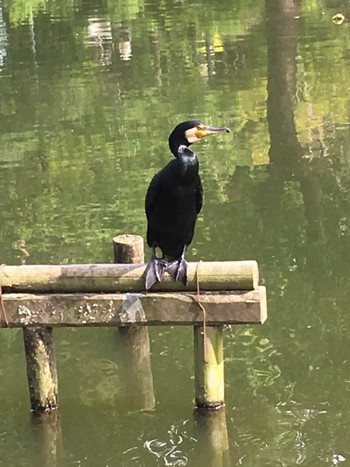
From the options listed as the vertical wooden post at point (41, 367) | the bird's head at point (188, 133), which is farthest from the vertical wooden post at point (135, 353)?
the bird's head at point (188, 133)

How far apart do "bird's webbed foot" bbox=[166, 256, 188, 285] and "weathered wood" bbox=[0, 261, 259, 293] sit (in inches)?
1.2

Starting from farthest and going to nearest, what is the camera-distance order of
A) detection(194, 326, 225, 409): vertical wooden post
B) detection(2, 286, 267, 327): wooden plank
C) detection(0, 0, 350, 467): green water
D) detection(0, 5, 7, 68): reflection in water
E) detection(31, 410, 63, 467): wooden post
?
detection(0, 5, 7, 68): reflection in water
detection(0, 0, 350, 467): green water
detection(31, 410, 63, 467): wooden post
detection(194, 326, 225, 409): vertical wooden post
detection(2, 286, 267, 327): wooden plank

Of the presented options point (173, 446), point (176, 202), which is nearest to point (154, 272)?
point (176, 202)

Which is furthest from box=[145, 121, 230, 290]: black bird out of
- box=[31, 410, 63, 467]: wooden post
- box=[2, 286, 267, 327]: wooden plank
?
box=[31, 410, 63, 467]: wooden post

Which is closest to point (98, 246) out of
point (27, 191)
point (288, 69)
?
point (27, 191)

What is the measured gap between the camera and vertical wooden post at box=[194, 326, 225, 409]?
601 cm

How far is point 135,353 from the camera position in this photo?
7352mm

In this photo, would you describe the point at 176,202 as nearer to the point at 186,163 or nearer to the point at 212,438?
the point at 186,163

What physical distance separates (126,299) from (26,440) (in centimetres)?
127

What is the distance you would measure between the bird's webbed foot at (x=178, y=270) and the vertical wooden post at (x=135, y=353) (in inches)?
39.8

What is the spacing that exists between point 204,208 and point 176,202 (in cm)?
466

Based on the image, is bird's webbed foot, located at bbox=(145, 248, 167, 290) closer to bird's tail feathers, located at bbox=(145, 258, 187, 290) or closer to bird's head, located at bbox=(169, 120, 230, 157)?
bird's tail feathers, located at bbox=(145, 258, 187, 290)

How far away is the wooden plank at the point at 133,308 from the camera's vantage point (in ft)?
19.0

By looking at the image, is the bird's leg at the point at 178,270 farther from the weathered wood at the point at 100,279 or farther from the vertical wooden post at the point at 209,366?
the vertical wooden post at the point at 209,366
